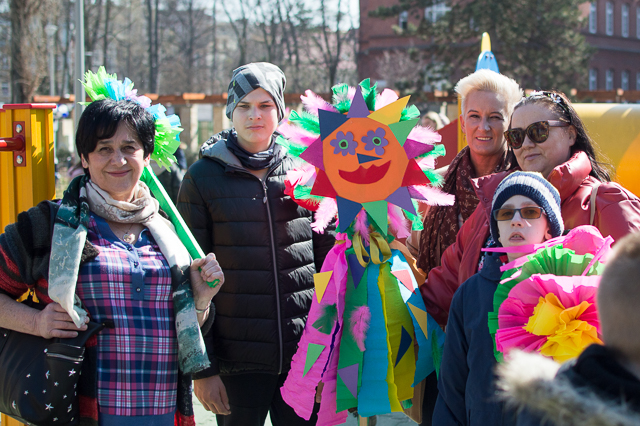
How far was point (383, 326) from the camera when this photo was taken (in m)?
2.19

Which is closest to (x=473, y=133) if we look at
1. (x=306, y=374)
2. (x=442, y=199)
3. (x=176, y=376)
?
(x=442, y=199)

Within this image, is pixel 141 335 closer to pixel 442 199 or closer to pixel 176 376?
pixel 176 376

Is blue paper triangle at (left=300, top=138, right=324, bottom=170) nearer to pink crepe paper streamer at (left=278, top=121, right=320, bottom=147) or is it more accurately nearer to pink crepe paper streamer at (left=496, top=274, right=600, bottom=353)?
pink crepe paper streamer at (left=278, top=121, right=320, bottom=147)

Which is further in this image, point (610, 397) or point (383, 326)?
point (383, 326)

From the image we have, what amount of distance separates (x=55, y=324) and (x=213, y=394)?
74 centimetres

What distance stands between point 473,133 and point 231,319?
4.38ft

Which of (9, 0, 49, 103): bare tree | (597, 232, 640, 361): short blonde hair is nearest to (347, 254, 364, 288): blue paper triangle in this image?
(597, 232, 640, 361): short blonde hair

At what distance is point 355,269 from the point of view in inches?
89.5

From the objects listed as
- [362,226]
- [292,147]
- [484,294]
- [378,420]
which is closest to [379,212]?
[362,226]

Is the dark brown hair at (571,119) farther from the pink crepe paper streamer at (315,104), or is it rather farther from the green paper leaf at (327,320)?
the green paper leaf at (327,320)

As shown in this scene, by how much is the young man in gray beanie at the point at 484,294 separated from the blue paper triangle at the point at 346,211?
53cm

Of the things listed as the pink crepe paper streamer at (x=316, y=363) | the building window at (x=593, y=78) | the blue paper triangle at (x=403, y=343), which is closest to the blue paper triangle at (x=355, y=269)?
the pink crepe paper streamer at (x=316, y=363)

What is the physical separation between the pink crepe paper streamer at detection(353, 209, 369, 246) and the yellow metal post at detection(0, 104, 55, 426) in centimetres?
132

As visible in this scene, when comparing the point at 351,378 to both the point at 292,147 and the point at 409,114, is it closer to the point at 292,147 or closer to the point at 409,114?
the point at 292,147
